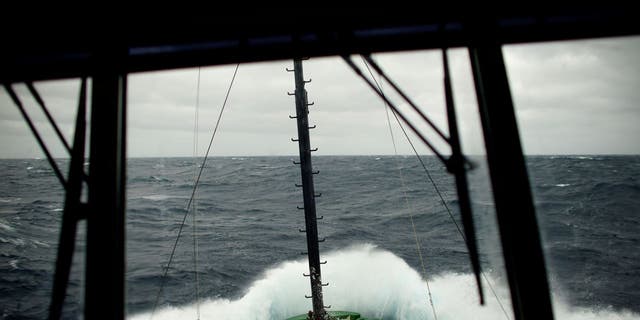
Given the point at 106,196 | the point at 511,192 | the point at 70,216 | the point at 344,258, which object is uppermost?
the point at 106,196

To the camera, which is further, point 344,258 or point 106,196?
point 344,258

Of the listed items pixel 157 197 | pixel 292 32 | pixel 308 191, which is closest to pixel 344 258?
pixel 308 191

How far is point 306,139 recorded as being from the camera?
8.59m

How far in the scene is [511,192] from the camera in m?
2.21

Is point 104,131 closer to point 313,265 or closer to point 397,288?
point 313,265

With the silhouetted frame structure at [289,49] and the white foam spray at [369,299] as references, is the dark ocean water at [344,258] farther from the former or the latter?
the silhouetted frame structure at [289,49]

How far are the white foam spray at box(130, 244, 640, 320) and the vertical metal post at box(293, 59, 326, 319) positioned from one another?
7660mm

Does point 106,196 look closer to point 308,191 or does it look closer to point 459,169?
point 459,169

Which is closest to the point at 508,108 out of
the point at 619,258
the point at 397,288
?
the point at 397,288

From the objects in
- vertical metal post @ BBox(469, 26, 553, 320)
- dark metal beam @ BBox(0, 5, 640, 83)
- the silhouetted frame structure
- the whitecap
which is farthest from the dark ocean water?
the whitecap

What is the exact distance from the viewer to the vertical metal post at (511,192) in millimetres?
2148

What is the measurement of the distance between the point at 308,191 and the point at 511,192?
6.44 m

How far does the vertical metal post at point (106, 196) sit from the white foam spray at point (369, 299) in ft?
45.0

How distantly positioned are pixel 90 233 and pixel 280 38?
212 cm
